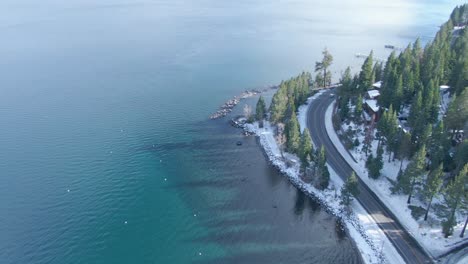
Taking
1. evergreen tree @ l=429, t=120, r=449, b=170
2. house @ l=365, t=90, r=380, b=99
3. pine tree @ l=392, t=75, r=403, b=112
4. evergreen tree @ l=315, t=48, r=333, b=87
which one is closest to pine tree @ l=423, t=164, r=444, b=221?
evergreen tree @ l=429, t=120, r=449, b=170

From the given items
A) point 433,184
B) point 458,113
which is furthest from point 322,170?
point 458,113

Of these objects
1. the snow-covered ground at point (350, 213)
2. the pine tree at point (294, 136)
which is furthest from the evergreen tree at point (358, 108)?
the pine tree at point (294, 136)

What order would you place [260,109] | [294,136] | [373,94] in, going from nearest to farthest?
[294,136] < [373,94] < [260,109]

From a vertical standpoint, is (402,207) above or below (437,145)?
below

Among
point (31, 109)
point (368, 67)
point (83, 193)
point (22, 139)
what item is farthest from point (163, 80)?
point (368, 67)

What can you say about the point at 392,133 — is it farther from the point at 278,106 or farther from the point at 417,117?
the point at 278,106

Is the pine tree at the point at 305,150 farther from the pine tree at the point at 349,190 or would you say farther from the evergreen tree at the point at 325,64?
the evergreen tree at the point at 325,64

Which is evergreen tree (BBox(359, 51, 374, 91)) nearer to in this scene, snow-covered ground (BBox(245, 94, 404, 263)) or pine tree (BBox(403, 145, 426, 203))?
snow-covered ground (BBox(245, 94, 404, 263))
